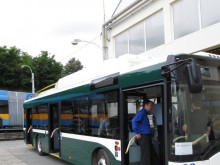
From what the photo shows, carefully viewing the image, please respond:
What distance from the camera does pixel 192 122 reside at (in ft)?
18.4

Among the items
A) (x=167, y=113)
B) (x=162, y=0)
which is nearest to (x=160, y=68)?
(x=167, y=113)

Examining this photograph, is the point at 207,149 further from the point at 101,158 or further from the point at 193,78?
the point at 101,158

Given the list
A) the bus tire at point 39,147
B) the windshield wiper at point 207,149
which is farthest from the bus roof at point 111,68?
the bus tire at point 39,147

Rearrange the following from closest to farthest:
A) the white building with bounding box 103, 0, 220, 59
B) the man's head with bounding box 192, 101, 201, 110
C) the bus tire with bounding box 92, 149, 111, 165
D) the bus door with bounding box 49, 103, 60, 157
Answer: the man's head with bounding box 192, 101, 201, 110, the bus tire with bounding box 92, 149, 111, 165, the bus door with bounding box 49, 103, 60, 157, the white building with bounding box 103, 0, 220, 59

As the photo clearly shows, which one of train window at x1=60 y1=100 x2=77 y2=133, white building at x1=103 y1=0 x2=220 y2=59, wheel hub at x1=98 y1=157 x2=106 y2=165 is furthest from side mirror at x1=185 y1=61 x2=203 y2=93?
white building at x1=103 y1=0 x2=220 y2=59

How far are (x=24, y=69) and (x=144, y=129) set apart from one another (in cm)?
4442

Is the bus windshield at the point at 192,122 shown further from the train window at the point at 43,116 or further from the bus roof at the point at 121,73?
the train window at the point at 43,116

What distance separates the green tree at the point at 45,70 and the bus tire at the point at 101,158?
43776mm

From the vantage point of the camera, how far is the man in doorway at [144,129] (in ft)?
21.7

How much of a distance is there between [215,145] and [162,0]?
11.1 metres

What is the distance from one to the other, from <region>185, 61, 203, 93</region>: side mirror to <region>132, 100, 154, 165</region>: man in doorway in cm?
179

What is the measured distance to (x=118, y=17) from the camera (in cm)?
1980

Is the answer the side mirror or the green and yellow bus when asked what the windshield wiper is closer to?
the green and yellow bus

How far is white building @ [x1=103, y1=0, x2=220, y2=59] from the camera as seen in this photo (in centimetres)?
1285
